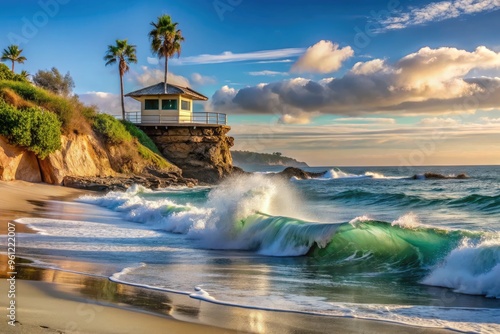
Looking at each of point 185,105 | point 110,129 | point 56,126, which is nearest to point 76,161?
point 56,126

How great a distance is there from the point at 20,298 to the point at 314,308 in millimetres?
3379

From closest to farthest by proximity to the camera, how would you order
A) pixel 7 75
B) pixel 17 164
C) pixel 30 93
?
1. pixel 17 164
2. pixel 30 93
3. pixel 7 75

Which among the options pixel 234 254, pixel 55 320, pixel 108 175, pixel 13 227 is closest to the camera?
pixel 55 320

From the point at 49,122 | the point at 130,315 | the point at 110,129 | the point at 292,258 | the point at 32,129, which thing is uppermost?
the point at 110,129

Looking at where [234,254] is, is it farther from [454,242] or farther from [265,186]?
[265,186]

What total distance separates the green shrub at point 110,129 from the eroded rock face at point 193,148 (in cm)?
651

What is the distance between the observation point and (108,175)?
1598 inches

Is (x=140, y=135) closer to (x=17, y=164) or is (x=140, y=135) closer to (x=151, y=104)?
(x=151, y=104)

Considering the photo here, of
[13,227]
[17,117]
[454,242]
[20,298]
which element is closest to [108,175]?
[17,117]

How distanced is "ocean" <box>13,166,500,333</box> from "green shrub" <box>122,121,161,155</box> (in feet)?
96.9

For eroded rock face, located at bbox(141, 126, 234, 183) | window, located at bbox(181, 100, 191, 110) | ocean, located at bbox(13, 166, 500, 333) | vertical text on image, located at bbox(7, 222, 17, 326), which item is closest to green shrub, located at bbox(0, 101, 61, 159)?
ocean, located at bbox(13, 166, 500, 333)

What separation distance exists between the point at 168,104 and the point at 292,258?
42776 millimetres

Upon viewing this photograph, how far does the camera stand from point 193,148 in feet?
171

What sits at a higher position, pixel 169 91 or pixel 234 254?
pixel 169 91
